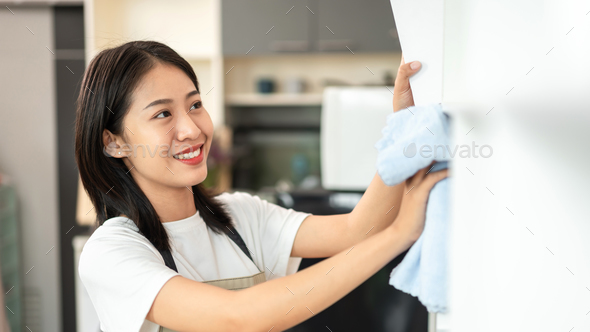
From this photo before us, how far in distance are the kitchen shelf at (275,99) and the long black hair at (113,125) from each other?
1.73m

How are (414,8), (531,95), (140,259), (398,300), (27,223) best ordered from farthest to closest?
(27,223), (398,300), (140,259), (414,8), (531,95)

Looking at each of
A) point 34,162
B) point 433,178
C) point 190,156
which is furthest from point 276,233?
point 34,162

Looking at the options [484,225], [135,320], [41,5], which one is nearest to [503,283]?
[484,225]

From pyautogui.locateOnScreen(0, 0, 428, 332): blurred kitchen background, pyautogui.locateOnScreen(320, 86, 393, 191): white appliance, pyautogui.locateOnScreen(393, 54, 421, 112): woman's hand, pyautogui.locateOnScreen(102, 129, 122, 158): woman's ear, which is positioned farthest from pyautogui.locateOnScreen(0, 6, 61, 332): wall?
pyautogui.locateOnScreen(393, 54, 421, 112): woman's hand

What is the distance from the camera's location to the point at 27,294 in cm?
203

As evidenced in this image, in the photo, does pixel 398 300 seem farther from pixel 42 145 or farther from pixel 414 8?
pixel 42 145

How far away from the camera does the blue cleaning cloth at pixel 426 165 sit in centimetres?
44

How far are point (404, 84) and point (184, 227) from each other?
47 cm

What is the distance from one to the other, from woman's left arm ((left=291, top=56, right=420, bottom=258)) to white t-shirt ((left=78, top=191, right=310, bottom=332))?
0.03m

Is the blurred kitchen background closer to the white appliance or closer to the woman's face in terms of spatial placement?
the white appliance

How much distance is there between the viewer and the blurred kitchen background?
1317mm

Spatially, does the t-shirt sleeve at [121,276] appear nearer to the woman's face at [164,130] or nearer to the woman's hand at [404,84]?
the woman's face at [164,130]

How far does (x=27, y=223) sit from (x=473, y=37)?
2141 mm

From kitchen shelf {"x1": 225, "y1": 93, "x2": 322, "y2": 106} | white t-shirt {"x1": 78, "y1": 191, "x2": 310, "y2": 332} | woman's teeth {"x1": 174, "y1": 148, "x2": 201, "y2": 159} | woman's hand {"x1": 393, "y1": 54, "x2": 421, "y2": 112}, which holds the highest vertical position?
kitchen shelf {"x1": 225, "y1": 93, "x2": 322, "y2": 106}
